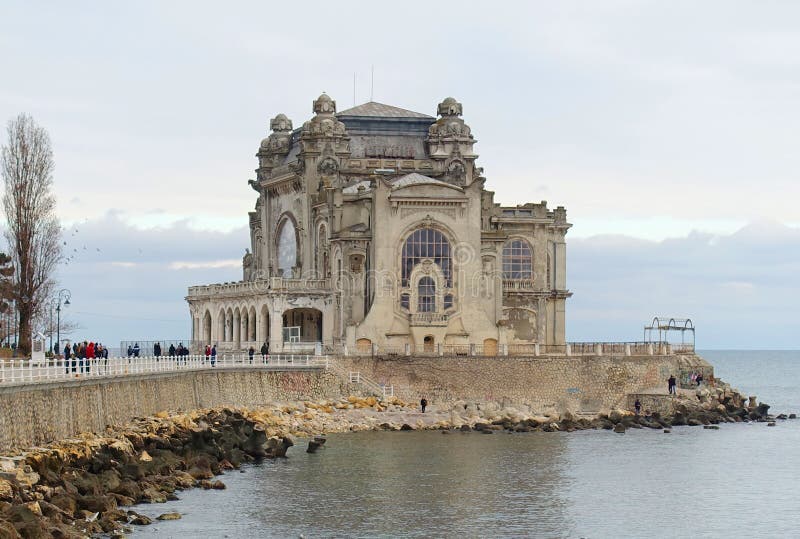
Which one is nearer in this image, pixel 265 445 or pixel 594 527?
pixel 594 527

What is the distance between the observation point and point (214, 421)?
6588 centimetres

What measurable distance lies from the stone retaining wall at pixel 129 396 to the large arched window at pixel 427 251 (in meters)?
9.79

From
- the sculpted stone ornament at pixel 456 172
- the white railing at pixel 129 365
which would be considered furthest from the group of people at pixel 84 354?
the sculpted stone ornament at pixel 456 172

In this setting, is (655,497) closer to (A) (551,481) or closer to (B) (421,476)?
(A) (551,481)

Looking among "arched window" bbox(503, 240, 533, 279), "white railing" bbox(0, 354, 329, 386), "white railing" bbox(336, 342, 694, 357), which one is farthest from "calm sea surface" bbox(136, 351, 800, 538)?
"arched window" bbox(503, 240, 533, 279)

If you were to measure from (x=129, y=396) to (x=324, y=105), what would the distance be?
39849 mm

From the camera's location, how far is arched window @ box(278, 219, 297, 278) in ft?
323

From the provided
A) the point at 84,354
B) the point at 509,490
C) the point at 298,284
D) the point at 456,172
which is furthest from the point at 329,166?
the point at 509,490

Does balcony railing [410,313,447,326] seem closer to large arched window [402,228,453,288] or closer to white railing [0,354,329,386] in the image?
large arched window [402,228,453,288]

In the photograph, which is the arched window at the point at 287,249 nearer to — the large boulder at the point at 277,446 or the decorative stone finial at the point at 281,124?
the decorative stone finial at the point at 281,124

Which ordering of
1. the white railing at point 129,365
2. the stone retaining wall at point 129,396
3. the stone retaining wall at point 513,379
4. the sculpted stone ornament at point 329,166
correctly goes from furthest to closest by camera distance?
the sculpted stone ornament at point 329,166 < the stone retaining wall at point 513,379 < the white railing at point 129,365 < the stone retaining wall at point 129,396

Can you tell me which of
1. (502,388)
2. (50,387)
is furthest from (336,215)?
(50,387)

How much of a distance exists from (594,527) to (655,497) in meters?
7.58

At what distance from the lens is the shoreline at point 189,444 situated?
140 feet
